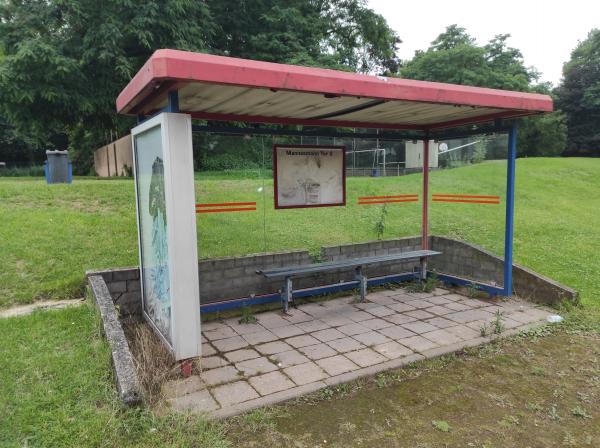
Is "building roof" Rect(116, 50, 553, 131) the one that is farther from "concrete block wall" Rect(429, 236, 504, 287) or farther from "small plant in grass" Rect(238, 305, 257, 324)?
"small plant in grass" Rect(238, 305, 257, 324)

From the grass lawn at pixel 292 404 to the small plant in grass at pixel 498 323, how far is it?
7.7 inches

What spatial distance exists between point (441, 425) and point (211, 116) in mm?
3760

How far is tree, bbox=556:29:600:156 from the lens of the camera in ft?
127

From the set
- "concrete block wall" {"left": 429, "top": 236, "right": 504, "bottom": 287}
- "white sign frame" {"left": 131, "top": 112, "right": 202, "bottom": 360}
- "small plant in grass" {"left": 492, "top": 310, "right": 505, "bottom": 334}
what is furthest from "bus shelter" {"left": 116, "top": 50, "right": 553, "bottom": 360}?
"small plant in grass" {"left": 492, "top": 310, "right": 505, "bottom": 334}

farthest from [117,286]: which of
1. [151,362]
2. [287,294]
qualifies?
[287,294]

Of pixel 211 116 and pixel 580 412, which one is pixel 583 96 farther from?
pixel 580 412

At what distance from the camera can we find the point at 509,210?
18.9 feet

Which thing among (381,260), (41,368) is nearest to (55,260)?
(41,368)

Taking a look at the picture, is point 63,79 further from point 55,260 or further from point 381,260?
point 381,260

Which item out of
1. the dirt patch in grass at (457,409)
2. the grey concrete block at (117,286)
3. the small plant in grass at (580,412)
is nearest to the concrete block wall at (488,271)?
the dirt patch in grass at (457,409)

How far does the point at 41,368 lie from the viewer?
3369 millimetres

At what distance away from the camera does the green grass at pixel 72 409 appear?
2.62 metres

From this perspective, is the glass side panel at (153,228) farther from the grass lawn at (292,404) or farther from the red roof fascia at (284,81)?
the grass lawn at (292,404)

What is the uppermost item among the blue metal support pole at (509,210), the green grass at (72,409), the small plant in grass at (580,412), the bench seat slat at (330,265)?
the blue metal support pole at (509,210)
